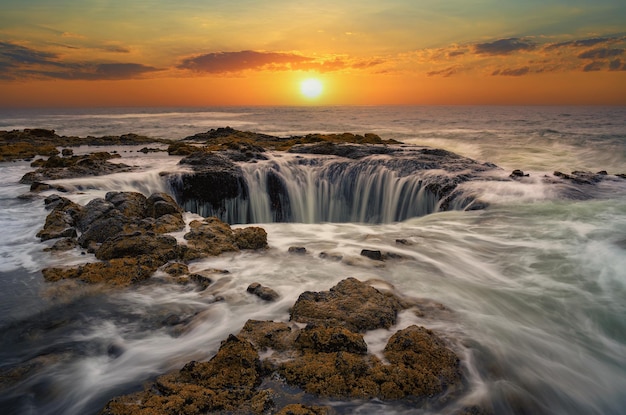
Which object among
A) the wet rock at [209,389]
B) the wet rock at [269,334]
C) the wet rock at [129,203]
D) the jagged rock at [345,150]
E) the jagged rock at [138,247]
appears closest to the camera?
the wet rock at [209,389]

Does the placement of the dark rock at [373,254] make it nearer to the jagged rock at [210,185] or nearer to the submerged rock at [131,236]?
the submerged rock at [131,236]

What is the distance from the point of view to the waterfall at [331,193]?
44.8 ft

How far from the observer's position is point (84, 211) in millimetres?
8414

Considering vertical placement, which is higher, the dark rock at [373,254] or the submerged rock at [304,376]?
the submerged rock at [304,376]

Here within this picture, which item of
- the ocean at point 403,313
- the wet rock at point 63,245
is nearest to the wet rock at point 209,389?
the ocean at point 403,313

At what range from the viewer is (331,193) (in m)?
15.1

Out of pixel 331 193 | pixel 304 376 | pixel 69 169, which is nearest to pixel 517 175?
pixel 331 193

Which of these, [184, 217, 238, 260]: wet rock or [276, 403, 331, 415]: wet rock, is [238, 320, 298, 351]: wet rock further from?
[184, 217, 238, 260]: wet rock

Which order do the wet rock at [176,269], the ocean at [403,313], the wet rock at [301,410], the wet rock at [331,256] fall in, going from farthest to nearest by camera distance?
1. the wet rock at [331,256]
2. the wet rock at [176,269]
3. the ocean at [403,313]
4. the wet rock at [301,410]

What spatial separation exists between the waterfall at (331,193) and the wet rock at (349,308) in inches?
338

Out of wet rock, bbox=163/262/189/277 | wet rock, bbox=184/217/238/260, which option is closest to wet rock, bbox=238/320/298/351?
wet rock, bbox=163/262/189/277

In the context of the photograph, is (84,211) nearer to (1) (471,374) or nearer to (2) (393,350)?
(2) (393,350)

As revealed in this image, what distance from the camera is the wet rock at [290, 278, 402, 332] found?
461 centimetres

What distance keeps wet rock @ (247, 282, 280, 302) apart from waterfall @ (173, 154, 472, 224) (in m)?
8.19
